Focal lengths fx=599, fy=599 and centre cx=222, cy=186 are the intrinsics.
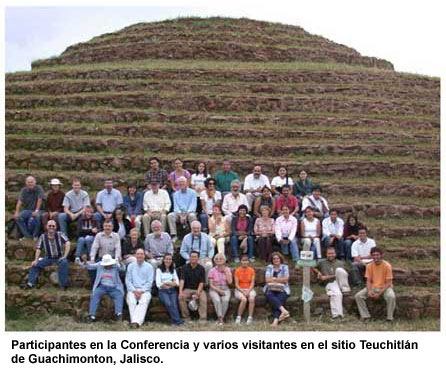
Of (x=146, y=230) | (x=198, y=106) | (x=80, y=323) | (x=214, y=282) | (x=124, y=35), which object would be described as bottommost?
(x=80, y=323)

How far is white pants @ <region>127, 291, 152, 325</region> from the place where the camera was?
8320 millimetres

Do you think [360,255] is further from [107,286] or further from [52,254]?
[52,254]

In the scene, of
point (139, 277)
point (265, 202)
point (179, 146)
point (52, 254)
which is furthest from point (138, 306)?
point (179, 146)

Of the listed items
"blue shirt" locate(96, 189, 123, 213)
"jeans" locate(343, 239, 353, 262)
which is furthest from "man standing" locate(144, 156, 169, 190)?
"jeans" locate(343, 239, 353, 262)

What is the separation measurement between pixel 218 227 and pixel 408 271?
313 centimetres

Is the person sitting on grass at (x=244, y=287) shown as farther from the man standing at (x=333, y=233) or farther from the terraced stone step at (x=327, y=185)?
the terraced stone step at (x=327, y=185)

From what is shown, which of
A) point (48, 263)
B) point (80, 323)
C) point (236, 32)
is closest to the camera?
point (80, 323)

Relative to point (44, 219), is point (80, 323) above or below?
below

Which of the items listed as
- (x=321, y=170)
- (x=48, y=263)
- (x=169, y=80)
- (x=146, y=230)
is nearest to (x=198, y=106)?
(x=169, y=80)

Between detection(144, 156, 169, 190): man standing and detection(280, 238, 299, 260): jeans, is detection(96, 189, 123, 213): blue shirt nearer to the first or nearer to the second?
detection(144, 156, 169, 190): man standing

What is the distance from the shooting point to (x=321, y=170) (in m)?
12.6

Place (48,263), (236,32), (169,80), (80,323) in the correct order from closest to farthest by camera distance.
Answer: (80,323) → (48,263) → (169,80) → (236,32)

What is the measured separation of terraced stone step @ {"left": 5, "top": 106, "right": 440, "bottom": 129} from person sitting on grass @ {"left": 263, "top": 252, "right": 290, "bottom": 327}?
6267 mm

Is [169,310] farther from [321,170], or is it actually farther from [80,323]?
[321,170]
